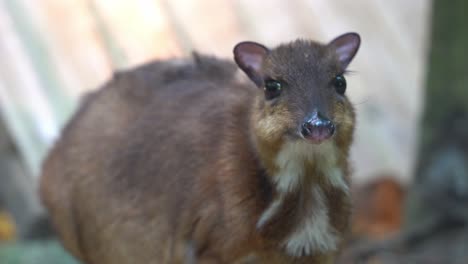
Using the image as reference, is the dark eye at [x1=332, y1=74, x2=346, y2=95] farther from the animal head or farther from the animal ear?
the animal ear

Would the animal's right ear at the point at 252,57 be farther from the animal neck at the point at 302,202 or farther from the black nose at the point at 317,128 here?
the black nose at the point at 317,128

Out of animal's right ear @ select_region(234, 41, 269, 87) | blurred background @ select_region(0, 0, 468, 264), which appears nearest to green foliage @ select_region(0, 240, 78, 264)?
blurred background @ select_region(0, 0, 468, 264)

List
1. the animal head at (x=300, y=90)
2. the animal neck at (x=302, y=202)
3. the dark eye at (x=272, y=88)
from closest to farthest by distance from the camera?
the animal head at (x=300, y=90) → the dark eye at (x=272, y=88) → the animal neck at (x=302, y=202)

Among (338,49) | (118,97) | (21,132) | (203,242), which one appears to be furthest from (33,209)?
(338,49)

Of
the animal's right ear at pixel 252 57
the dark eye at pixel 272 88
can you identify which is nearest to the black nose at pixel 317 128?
the dark eye at pixel 272 88

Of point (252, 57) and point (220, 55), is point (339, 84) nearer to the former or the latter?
point (252, 57)

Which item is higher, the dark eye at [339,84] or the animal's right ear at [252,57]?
the animal's right ear at [252,57]

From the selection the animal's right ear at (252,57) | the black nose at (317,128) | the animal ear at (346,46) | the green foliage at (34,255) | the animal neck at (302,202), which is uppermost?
the animal's right ear at (252,57)

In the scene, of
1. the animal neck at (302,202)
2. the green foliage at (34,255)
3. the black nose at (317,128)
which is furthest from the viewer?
the green foliage at (34,255)
